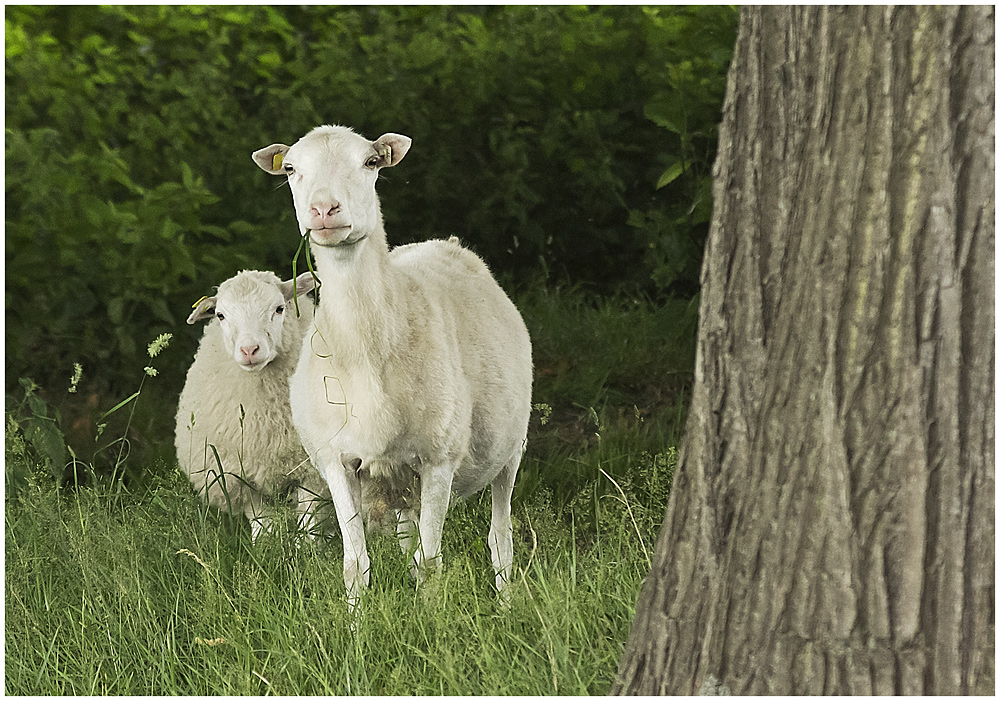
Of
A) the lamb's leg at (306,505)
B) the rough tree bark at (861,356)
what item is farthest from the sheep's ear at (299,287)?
the rough tree bark at (861,356)

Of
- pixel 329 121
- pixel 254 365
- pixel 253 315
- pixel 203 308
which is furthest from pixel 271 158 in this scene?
pixel 329 121

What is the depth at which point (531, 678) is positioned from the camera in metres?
2.55

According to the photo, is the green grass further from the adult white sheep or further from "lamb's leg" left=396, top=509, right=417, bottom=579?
the adult white sheep

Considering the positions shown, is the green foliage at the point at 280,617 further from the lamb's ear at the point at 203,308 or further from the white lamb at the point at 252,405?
the lamb's ear at the point at 203,308

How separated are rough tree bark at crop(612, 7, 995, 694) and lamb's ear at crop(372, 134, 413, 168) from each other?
4.63 feet

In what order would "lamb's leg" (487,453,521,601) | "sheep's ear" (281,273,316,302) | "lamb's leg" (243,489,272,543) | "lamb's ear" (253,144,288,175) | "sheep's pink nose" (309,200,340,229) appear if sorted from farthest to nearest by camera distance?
"sheep's ear" (281,273,316,302)
"lamb's leg" (487,453,521,601)
"lamb's leg" (243,489,272,543)
"lamb's ear" (253,144,288,175)
"sheep's pink nose" (309,200,340,229)

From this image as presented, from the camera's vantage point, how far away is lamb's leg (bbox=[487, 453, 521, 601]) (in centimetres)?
377

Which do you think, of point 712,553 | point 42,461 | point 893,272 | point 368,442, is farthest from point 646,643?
point 42,461

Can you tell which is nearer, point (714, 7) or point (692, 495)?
point (692, 495)

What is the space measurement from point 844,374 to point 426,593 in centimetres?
139

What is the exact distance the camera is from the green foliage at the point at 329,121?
5.91m

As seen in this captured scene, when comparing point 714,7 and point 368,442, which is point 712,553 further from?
point 714,7

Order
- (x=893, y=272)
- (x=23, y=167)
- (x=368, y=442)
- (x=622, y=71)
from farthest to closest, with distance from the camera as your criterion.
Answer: (x=622, y=71), (x=23, y=167), (x=368, y=442), (x=893, y=272)

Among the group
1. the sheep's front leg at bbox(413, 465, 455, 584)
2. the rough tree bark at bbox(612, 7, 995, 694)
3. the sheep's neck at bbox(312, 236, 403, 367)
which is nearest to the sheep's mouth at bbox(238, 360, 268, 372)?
the sheep's neck at bbox(312, 236, 403, 367)
